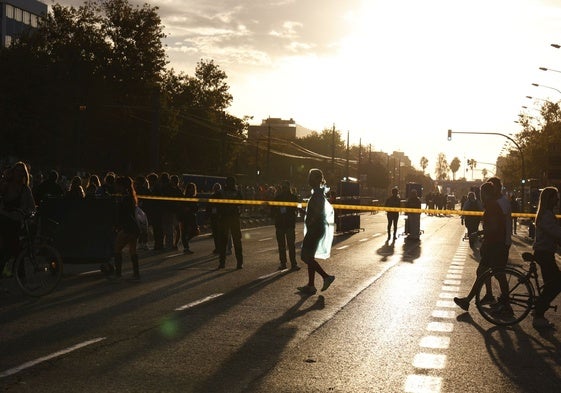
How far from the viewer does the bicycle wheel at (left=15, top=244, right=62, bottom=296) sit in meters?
12.0

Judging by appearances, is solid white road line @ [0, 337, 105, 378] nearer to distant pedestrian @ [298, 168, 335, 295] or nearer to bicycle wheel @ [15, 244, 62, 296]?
bicycle wheel @ [15, 244, 62, 296]

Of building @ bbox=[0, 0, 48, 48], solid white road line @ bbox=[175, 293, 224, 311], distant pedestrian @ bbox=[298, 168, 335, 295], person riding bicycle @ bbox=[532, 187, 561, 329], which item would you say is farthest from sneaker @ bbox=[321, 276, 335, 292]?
building @ bbox=[0, 0, 48, 48]

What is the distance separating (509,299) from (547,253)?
72cm

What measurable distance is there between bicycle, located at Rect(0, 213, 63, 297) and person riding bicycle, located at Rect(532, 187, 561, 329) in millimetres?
6314

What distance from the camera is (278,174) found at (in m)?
142


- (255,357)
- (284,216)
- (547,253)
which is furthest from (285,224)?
(255,357)

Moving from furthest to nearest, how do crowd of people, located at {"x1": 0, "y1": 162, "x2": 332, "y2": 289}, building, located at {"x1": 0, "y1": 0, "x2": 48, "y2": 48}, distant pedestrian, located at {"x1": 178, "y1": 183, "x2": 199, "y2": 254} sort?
1. building, located at {"x1": 0, "y1": 0, "x2": 48, "y2": 48}
2. distant pedestrian, located at {"x1": 178, "y1": 183, "x2": 199, "y2": 254}
3. crowd of people, located at {"x1": 0, "y1": 162, "x2": 332, "y2": 289}

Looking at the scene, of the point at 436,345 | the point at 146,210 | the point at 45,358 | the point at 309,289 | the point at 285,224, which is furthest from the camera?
the point at 146,210

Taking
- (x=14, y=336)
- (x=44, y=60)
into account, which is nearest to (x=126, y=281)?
(x=14, y=336)

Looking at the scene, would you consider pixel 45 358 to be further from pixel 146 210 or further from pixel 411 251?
pixel 411 251

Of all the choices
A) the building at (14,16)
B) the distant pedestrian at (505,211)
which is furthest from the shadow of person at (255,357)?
the building at (14,16)

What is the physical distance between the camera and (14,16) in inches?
3602

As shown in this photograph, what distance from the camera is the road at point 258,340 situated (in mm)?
7211

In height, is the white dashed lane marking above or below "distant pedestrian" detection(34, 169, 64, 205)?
below
